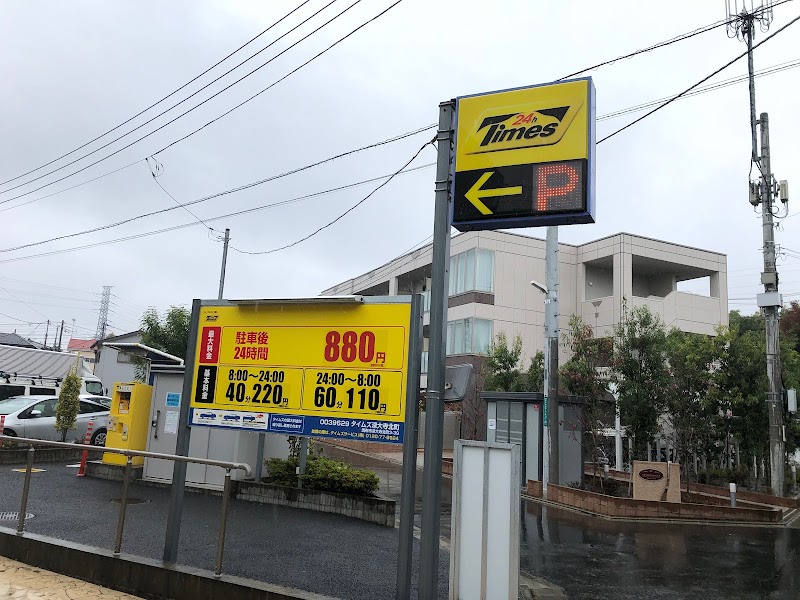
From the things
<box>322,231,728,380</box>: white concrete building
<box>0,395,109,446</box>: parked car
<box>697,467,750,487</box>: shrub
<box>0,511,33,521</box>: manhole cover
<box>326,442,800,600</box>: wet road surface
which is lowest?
<box>326,442,800,600</box>: wet road surface

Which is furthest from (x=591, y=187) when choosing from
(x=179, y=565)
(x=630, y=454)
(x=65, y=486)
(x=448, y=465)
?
(x=448, y=465)

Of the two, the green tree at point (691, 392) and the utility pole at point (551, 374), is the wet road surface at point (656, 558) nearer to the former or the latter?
the utility pole at point (551, 374)

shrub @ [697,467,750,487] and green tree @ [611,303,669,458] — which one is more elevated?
green tree @ [611,303,669,458]

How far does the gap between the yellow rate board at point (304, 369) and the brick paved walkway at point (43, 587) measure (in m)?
1.79

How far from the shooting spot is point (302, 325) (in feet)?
21.0

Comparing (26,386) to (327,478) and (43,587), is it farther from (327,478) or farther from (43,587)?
(43,587)

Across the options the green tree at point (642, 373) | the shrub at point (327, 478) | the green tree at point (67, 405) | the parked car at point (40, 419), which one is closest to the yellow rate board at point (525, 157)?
the shrub at point (327, 478)

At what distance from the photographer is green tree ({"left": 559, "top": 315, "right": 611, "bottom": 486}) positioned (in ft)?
53.8

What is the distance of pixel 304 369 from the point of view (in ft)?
20.5

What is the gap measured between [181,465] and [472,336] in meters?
23.3

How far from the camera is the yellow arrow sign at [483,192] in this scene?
5559 millimetres

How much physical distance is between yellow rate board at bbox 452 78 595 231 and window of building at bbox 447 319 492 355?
76.3ft

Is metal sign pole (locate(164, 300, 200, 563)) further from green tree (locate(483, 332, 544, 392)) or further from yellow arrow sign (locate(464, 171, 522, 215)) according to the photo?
green tree (locate(483, 332, 544, 392))

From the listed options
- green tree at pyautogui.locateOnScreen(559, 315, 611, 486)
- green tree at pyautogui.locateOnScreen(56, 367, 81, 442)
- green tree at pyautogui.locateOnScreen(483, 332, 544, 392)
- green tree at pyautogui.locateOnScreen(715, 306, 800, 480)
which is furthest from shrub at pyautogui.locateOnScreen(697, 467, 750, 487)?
green tree at pyautogui.locateOnScreen(56, 367, 81, 442)
